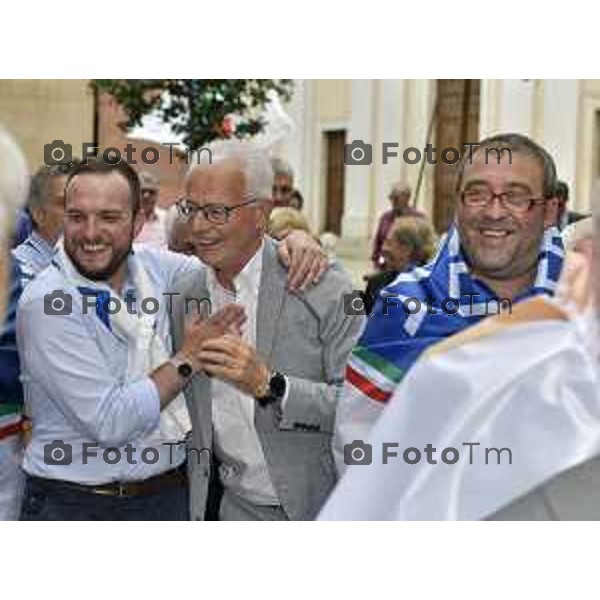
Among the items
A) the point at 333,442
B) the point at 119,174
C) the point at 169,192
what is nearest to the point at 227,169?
the point at 119,174

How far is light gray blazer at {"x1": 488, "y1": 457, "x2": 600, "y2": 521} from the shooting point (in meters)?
2.04

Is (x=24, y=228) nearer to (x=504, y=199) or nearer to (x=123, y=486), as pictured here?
(x=123, y=486)

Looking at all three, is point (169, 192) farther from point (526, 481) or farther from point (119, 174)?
point (526, 481)

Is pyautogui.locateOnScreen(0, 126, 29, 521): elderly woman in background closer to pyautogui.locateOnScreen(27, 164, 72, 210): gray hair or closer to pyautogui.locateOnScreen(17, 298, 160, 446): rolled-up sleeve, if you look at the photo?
pyautogui.locateOnScreen(17, 298, 160, 446): rolled-up sleeve

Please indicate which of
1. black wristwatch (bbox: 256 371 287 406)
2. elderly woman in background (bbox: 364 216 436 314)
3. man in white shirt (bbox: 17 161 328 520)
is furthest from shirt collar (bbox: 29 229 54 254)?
elderly woman in background (bbox: 364 216 436 314)

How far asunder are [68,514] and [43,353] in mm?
359

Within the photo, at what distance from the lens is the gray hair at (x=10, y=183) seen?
1868 mm

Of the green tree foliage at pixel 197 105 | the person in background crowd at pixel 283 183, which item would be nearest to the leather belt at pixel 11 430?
the person in background crowd at pixel 283 183

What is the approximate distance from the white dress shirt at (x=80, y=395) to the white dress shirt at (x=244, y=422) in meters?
0.15

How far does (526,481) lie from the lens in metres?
1.91

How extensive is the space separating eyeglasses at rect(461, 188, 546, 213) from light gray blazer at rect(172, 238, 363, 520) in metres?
0.39

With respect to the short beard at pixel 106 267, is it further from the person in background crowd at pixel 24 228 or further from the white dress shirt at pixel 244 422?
the person in background crowd at pixel 24 228

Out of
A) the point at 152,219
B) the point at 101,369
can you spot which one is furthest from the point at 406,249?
the point at 101,369

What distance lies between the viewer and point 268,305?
287cm
